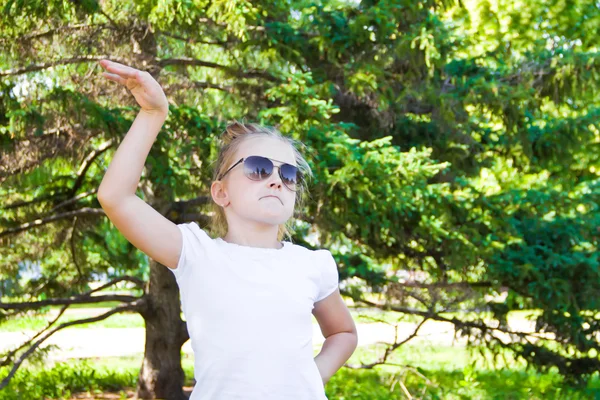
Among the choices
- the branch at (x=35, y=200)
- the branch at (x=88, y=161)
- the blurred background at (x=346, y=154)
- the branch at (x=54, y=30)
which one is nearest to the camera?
the blurred background at (x=346, y=154)

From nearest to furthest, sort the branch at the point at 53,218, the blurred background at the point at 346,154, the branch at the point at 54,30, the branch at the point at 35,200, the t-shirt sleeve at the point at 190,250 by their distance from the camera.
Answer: the t-shirt sleeve at the point at 190,250 < the blurred background at the point at 346,154 < the branch at the point at 54,30 < the branch at the point at 53,218 < the branch at the point at 35,200

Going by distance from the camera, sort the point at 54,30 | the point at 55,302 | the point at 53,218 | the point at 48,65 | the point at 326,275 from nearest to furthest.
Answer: the point at 326,275 → the point at 48,65 → the point at 54,30 → the point at 53,218 → the point at 55,302

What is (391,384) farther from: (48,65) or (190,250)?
(190,250)

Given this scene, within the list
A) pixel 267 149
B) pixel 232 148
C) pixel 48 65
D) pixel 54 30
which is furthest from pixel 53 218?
pixel 267 149

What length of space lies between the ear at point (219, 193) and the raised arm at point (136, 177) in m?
0.23

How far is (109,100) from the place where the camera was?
6.77 m

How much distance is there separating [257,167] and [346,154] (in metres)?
3.56

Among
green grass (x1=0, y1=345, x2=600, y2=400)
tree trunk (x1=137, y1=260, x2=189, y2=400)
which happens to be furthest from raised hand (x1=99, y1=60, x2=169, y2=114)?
tree trunk (x1=137, y1=260, x2=189, y2=400)

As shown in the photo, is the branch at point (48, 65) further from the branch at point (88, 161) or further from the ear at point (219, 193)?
the ear at point (219, 193)

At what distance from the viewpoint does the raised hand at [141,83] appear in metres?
1.68

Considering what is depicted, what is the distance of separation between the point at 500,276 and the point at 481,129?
1627mm

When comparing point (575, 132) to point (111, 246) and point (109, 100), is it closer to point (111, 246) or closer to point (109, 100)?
point (109, 100)

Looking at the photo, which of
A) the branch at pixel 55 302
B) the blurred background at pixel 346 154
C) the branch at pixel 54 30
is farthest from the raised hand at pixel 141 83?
the branch at pixel 55 302

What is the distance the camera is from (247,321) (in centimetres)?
176
